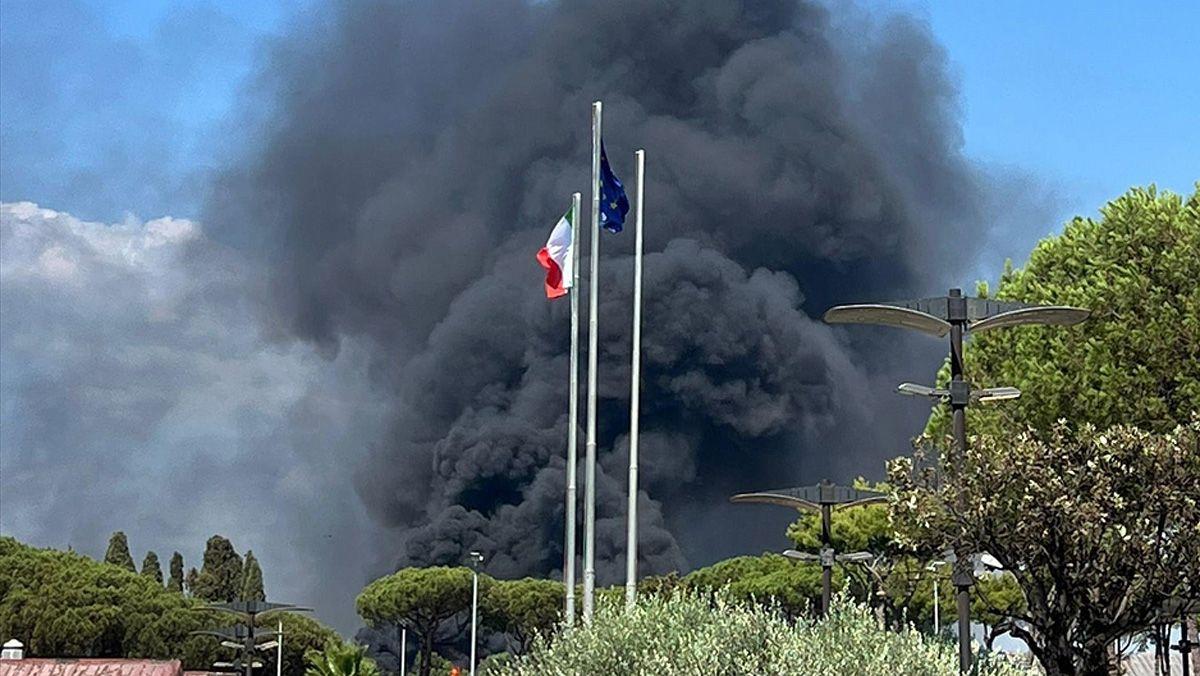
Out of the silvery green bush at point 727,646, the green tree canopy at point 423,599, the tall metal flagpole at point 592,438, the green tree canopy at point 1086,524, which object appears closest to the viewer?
the silvery green bush at point 727,646

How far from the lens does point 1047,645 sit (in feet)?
77.8

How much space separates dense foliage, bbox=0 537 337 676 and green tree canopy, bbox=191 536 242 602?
20.4 meters

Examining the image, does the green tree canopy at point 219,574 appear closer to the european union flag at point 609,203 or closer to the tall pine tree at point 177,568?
the tall pine tree at point 177,568

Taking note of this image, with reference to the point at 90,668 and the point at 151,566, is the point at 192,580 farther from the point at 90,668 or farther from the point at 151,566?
the point at 90,668

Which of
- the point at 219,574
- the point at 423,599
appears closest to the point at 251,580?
the point at 219,574

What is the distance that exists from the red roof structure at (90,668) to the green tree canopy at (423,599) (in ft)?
159

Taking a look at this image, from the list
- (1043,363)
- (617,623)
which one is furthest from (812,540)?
(617,623)

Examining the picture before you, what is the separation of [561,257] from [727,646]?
11.1 metres

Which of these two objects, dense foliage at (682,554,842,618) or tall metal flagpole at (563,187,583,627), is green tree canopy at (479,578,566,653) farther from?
tall metal flagpole at (563,187,583,627)

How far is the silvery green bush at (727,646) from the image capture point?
666 inches

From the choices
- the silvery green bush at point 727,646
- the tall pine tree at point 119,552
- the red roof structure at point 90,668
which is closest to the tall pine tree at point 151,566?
the tall pine tree at point 119,552

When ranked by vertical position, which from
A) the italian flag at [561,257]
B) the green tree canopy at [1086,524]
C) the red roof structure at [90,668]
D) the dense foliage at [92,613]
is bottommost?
the red roof structure at [90,668]

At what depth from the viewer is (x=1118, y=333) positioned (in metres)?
34.1

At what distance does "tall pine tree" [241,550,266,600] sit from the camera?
101062 mm
